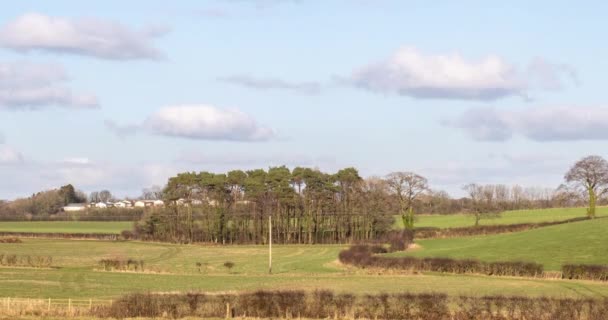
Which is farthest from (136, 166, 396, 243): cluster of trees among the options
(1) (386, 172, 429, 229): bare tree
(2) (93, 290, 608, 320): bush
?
(2) (93, 290, 608, 320): bush

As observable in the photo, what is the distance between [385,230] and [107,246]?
4038 cm

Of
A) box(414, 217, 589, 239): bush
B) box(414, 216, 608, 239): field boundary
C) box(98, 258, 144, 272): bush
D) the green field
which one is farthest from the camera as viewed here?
the green field

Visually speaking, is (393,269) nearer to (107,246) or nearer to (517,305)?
(517,305)

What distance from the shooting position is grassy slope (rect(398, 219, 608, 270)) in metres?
79.4

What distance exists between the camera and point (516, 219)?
144 meters

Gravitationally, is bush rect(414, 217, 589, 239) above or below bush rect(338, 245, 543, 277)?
above

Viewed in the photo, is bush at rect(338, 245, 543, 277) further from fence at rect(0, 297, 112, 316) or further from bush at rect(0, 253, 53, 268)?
fence at rect(0, 297, 112, 316)

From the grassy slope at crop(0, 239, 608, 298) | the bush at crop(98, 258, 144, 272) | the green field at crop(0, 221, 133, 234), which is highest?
the green field at crop(0, 221, 133, 234)

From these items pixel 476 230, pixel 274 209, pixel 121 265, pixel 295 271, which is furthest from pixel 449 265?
pixel 274 209

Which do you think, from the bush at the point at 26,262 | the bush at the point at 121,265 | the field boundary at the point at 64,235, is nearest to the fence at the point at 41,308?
the bush at the point at 121,265

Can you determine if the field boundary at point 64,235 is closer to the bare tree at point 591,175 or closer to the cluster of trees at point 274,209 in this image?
the cluster of trees at point 274,209

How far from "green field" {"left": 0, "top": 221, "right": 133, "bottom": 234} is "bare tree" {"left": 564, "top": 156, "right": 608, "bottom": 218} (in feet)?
258

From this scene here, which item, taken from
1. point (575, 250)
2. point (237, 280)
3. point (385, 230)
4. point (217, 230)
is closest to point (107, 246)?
point (217, 230)

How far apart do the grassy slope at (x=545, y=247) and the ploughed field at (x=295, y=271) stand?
0.09 meters
